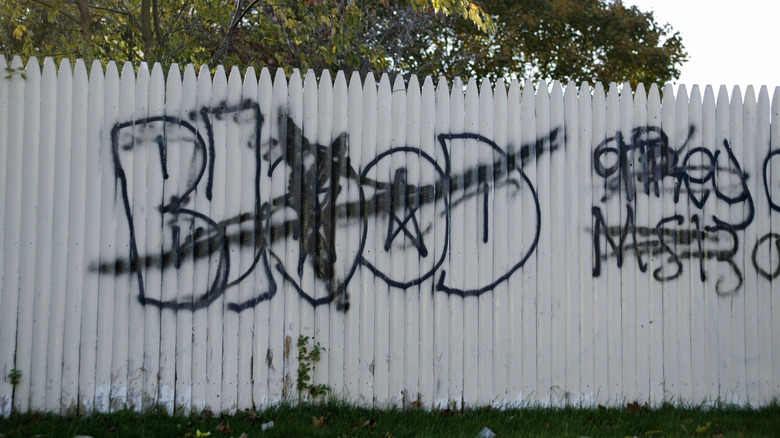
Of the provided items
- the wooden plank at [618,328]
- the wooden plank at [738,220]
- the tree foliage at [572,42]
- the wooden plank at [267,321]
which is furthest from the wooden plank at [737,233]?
the tree foliage at [572,42]

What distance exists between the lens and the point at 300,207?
161 inches

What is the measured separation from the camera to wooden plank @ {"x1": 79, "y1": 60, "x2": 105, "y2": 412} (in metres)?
3.91

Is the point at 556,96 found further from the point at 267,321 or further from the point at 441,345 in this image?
the point at 267,321

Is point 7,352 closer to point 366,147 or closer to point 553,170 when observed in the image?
point 366,147

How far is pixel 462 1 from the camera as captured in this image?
16.6 feet

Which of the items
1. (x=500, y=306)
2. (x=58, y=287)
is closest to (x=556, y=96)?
(x=500, y=306)

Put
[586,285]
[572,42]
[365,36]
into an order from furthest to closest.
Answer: [572,42] → [365,36] → [586,285]

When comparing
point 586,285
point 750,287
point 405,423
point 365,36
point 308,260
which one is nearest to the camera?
point 405,423

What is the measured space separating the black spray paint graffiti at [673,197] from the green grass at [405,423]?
0.89m

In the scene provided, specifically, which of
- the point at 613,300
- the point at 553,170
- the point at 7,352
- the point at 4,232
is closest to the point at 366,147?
the point at 553,170

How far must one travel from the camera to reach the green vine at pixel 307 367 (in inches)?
158

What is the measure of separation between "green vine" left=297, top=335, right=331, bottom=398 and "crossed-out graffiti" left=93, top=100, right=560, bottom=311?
0.27 meters

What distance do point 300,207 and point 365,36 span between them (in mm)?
7557

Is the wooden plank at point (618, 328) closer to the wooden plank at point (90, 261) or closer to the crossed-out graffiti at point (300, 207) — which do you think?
the crossed-out graffiti at point (300, 207)
